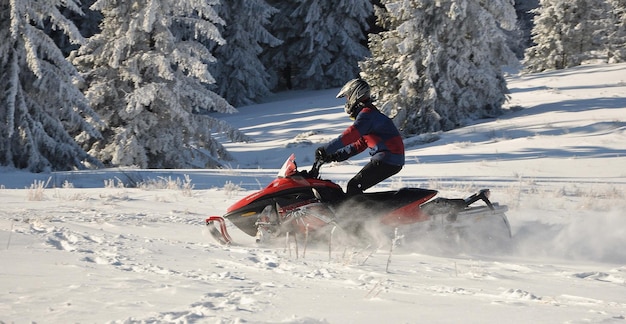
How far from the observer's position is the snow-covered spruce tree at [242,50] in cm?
4056

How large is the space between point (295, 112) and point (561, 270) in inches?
1149

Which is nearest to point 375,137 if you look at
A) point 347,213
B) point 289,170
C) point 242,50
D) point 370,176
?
point 370,176

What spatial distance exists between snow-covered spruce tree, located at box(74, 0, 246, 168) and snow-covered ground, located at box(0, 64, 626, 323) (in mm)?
6571

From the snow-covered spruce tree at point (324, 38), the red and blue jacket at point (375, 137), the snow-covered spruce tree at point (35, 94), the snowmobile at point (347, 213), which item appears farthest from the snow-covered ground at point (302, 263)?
the snow-covered spruce tree at point (324, 38)

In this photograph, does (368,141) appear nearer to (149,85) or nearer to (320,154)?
(320,154)

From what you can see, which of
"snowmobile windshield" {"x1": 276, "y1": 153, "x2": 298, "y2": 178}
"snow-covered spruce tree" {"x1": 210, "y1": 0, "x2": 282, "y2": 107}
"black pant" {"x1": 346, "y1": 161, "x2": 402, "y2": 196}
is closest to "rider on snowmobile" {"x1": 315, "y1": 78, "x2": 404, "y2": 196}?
"black pant" {"x1": 346, "y1": 161, "x2": 402, "y2": 196}

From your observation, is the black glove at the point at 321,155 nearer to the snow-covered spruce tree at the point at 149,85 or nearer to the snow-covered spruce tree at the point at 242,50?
the snow-covered spruce tree at the point at 149,85

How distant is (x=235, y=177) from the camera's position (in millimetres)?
13461

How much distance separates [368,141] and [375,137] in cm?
12

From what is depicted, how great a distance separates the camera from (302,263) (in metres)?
5.30

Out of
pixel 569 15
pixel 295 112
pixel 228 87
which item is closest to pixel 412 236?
pixel 295 112

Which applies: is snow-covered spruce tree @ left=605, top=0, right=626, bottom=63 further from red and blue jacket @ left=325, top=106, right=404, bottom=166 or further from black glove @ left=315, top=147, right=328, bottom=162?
black glove @ left=315, top=147, right=328, bottom=162

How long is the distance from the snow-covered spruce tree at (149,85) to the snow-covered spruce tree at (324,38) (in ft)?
70.8

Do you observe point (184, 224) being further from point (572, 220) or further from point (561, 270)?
point (572, 220)
